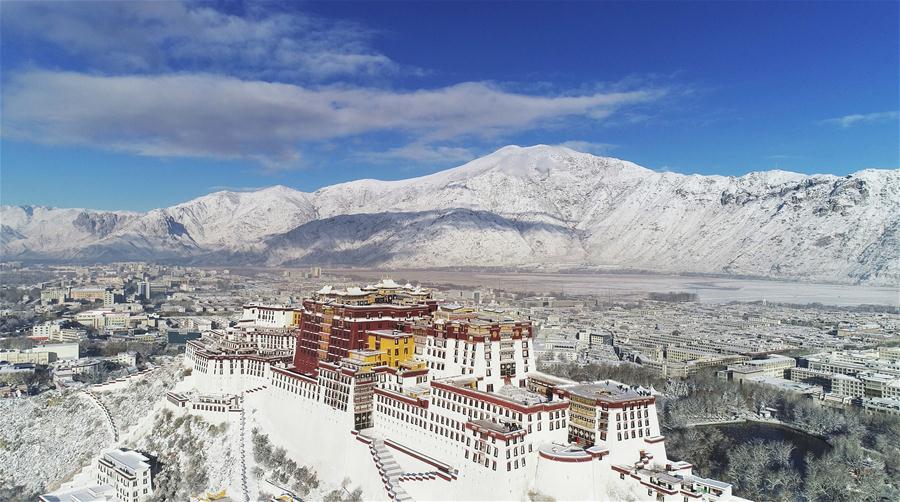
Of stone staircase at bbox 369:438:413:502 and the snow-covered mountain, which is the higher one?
the snow-covered mountain

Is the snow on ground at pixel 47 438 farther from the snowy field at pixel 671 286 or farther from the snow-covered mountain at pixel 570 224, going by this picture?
the snow-covered mountain at pixel 570 224

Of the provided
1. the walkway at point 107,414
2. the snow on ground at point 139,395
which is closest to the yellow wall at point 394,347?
the snow on ground at point 139,395

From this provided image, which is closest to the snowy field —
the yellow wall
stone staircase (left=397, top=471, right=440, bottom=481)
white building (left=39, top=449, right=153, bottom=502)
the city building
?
the city building

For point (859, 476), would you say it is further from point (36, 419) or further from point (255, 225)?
point (255, 225)

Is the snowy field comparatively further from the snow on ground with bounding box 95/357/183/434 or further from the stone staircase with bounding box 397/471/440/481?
the stone staircase with bounding box 397/471/440/481

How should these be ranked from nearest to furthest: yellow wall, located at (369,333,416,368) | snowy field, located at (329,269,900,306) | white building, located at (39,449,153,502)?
1. white building, located at (39,449,153,502)
2. yellow wall, located at (369,333,416,368)
3. snowy field, located at (329,269,900,306)

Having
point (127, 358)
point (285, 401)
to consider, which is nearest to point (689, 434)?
point (285, 401)

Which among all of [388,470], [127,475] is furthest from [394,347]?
[127,475]
